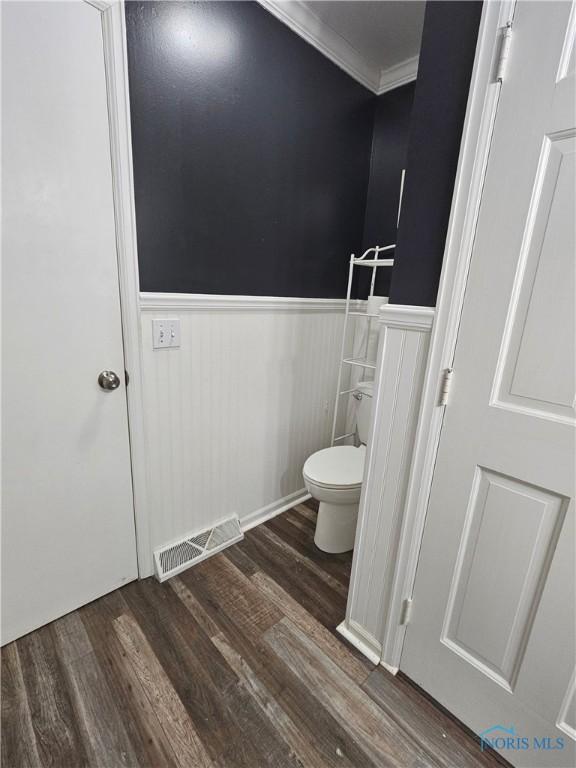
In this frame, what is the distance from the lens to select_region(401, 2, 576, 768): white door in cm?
76

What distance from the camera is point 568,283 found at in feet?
2.52

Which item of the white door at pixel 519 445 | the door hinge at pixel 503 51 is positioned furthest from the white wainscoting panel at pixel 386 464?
the door hinge at pixel 503 51

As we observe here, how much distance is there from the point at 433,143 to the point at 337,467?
1.37 metres

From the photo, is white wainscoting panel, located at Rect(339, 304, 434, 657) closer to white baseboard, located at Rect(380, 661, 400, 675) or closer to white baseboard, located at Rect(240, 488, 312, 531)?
white baseboard, located at Rect(380, 661, 400, 675)

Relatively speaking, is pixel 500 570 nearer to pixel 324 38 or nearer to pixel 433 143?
pixel 433 143

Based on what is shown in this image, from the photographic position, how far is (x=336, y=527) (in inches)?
69.9

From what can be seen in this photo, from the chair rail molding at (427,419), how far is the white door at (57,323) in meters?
1.00

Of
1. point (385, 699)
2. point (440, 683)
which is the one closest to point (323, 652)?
point (385, 699)

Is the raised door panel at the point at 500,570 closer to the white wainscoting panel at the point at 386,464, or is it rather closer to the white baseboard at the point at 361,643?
Result: the white wainscoting panel at the point at 386,464

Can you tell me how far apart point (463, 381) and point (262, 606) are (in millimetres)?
1232

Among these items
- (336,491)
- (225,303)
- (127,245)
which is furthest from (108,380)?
(336,491)

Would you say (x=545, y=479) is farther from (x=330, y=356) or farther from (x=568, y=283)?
(x=330, y=356)
